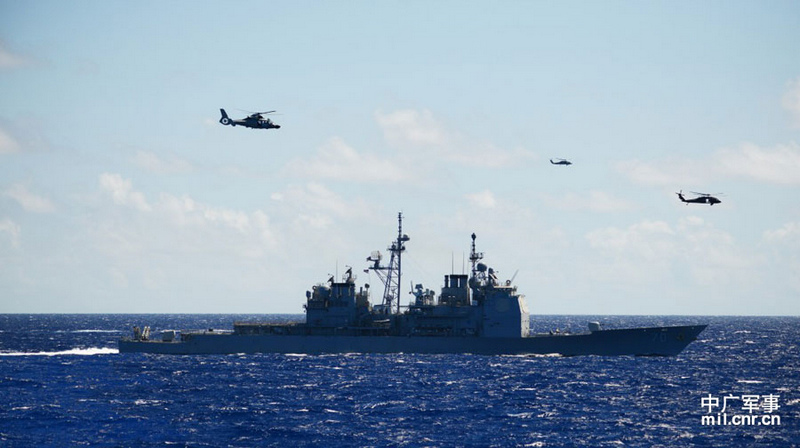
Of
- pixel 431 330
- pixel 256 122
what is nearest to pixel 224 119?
pixel 256 122

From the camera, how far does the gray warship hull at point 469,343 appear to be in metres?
60.9

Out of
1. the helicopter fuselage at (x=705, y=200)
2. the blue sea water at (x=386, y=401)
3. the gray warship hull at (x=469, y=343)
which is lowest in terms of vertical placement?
the blue sea water at (x=386, y=401)

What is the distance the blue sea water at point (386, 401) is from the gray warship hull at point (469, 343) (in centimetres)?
71

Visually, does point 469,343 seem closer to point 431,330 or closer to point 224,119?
point 431,330

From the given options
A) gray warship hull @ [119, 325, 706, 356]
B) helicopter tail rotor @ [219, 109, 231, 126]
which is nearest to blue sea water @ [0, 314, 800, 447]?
gray warship hull @ [119, 325, 706, 356]

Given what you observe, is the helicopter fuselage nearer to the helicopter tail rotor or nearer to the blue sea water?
the blue sea water

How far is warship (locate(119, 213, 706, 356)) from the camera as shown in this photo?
198ft

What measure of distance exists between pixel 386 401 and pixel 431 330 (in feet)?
64.1

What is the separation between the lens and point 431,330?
6153 centimetres

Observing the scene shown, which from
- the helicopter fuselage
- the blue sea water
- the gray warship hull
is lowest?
the blue sea water

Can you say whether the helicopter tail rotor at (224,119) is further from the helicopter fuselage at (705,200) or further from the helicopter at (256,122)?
the helicopter fuselage at (705,200)

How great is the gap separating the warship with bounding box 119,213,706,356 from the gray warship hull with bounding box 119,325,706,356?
0.07 metres

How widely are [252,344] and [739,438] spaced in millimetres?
37620

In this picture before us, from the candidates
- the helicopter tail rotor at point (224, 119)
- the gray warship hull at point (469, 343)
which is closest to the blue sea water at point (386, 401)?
the gray warship hull at point (469, 343)
